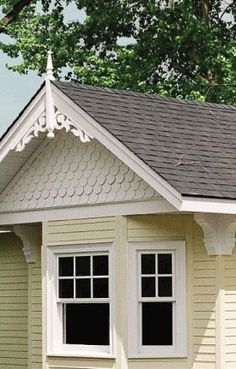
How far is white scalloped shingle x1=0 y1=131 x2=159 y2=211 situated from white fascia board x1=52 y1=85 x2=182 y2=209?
507 millimetres

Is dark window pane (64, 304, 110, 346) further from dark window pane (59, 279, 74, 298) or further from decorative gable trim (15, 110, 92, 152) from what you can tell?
decorative gable trim (15, 110, 92, 152)

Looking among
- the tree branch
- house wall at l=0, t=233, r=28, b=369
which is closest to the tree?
the tree branch

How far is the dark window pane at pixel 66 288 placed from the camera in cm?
1661

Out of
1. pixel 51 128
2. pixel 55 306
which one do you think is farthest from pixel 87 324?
pixel 51 128

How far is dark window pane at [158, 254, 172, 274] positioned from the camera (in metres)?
15.7

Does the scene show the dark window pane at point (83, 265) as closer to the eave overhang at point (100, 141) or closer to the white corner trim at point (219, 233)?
the eave overhang at point (100, 141)

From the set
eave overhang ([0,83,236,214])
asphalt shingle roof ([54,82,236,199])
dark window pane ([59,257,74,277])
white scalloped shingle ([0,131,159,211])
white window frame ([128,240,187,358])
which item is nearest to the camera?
eave overhang ([0,83,236,214])

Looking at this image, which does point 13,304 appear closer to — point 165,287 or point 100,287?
point 100,287

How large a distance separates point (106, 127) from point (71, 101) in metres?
0.71

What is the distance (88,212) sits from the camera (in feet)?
53.6

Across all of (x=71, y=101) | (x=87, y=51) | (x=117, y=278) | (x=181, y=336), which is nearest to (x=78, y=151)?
(x=71, y=101)

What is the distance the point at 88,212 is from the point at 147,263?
3.92ft

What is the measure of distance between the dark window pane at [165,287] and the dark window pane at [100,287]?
2.60ft

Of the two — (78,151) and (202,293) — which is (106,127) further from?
(202,293)
